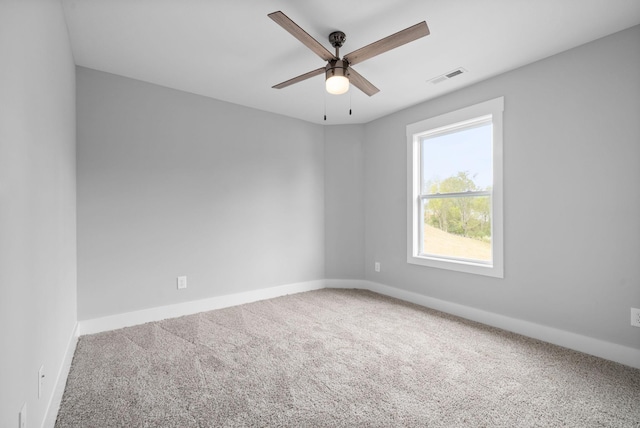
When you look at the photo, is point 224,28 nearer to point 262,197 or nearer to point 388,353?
point 262,197

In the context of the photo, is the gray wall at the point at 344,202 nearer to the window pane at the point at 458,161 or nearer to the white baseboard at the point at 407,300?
the white baseboard at the point at 407,300

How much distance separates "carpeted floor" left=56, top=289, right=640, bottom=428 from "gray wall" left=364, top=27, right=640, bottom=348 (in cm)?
36

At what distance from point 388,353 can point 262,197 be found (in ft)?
7.82

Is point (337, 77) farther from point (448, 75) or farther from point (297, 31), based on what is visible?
point (448, 75)

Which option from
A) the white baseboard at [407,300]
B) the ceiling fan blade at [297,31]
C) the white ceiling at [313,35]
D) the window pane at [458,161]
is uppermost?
the white ceiling at [313,35]

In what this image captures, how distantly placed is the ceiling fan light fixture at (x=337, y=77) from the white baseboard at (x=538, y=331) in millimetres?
2542

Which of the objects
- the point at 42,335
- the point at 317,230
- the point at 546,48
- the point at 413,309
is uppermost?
the point at 546,48

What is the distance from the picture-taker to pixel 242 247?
3.78m

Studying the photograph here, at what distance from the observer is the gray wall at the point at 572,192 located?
225cm

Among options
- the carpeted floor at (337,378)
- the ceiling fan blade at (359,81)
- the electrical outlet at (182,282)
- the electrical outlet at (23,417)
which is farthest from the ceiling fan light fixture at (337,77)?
the electrical outlet at (182,282)

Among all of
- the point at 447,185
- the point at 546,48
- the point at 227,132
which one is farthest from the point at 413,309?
the point at 227,132

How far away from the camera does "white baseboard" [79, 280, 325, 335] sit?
2861 millimetres

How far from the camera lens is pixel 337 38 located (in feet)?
7.41

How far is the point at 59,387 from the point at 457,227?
3.58 meters
